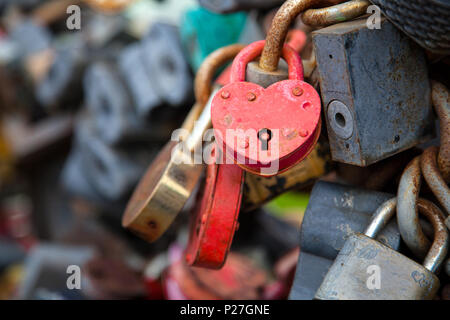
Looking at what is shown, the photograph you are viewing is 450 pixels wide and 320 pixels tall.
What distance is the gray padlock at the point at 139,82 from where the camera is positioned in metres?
1.13

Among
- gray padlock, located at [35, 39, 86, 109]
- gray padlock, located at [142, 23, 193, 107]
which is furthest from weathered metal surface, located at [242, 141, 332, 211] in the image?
gray padlock, located at [35, 39, 86, 109]

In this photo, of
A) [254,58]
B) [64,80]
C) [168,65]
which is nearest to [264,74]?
[254,58]

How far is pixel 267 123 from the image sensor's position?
0.45 meters

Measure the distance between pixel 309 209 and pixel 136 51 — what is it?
83 centimetres

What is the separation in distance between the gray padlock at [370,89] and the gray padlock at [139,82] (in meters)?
0.69

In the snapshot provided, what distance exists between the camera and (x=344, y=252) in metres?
0.44

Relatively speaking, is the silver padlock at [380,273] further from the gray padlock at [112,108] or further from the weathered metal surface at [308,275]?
the gray padlock at [112,108]

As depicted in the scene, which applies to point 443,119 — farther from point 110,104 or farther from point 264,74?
point 110,104

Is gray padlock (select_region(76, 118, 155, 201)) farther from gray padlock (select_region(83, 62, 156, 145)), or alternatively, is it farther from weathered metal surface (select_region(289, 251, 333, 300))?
weathered metal surface (select_region(289, 251, 333, 300))

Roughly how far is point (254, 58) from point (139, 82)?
70 cm

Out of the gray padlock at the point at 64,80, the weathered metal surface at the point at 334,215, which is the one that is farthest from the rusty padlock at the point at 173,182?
the gray padlock at the point at 64,80

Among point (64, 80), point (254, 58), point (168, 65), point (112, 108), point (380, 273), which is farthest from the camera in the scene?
point (64, 80)

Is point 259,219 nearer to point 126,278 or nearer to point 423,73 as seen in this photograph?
point 126,278
